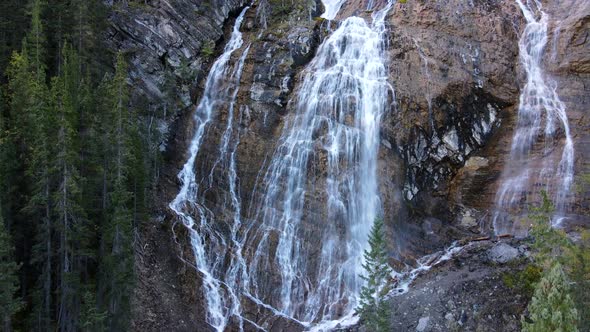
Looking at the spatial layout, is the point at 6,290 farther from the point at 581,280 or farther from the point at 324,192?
the point at 581,280

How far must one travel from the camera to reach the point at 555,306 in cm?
1706

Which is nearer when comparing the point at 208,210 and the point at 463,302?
the point at 463,302

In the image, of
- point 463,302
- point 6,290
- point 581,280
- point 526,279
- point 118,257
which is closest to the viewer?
point 6,290

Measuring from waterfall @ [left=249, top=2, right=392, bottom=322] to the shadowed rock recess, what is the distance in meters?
0.08

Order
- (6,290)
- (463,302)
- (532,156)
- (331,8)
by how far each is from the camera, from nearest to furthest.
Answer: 1. (6,290)
2. (463,302)
3. (532,156)
4. (331,8)

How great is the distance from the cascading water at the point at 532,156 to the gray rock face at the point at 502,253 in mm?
2165

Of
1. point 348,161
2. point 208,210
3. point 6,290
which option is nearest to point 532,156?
point 348,161

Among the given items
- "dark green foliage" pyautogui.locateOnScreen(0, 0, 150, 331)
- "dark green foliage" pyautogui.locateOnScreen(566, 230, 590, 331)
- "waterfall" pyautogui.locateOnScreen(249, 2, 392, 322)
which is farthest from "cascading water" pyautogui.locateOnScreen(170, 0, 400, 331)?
"dark green foliage" pyautogui.locateOnScreen(566, 230, 590, 331)

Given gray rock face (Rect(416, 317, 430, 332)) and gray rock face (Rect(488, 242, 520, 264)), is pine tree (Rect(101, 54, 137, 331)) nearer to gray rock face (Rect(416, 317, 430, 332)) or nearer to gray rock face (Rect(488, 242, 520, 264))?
gray rock face (Rect(416, 317, 430, 332))

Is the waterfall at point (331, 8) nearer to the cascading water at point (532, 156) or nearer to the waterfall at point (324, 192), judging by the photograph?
the waterfall at point (324, 192)

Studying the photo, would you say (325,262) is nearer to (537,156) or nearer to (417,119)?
(417,119)

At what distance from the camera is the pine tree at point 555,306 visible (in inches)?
661

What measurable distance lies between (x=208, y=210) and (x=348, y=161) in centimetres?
908

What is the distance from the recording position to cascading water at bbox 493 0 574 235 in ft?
93.4
